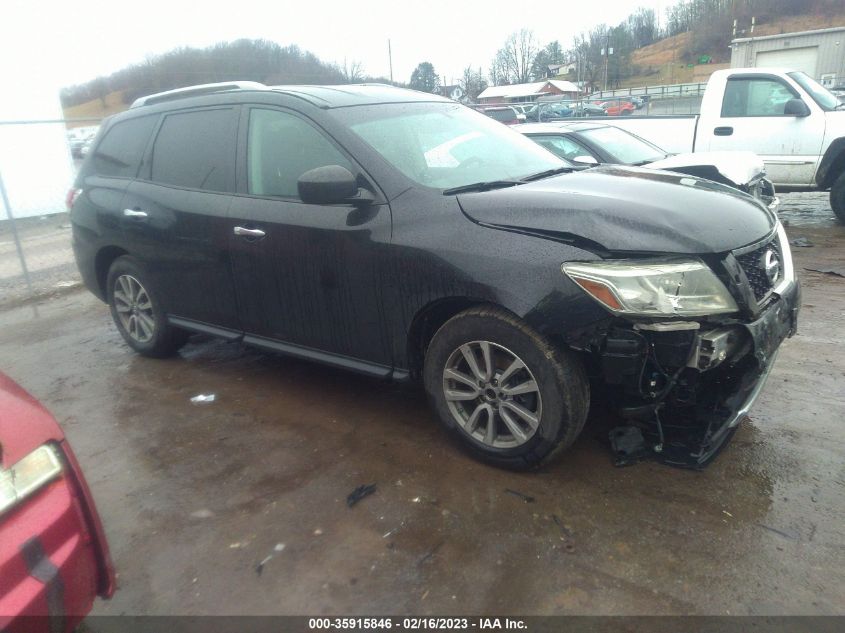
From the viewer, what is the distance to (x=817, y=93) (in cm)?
852

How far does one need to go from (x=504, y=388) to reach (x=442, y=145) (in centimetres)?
156

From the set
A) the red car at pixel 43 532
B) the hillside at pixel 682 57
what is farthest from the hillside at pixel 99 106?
the hillside at pixel 682 57

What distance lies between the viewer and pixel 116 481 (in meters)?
3.35

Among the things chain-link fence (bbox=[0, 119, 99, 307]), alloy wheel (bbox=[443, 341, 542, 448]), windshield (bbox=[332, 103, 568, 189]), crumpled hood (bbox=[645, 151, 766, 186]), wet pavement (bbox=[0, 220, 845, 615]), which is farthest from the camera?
chain-link fence (bbox=[0, 119, 99, 307])

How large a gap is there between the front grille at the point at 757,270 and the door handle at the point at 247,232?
2499 millimetres

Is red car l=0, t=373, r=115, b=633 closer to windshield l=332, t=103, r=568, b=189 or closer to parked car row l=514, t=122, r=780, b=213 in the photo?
windshield l=332, t=103, r=568, b=189

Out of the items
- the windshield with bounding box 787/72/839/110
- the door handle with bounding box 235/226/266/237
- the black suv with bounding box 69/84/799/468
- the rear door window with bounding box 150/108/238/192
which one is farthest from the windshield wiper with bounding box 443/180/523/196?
the windshield with bounding box 787/72/839/110

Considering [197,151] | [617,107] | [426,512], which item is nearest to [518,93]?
[617,107]

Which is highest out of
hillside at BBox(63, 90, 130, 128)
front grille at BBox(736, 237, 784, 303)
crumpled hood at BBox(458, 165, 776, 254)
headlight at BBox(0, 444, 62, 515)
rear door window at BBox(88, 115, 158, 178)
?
hillside at BBox(63, 90, 130, 128)

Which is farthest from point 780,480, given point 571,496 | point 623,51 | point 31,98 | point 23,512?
point 623,51

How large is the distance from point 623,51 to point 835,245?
244ft

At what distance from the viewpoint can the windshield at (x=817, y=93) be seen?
8383 mm

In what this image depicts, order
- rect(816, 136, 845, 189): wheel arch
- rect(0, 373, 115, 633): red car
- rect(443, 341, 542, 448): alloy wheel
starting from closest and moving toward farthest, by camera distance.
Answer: rect(0, 373, 115, 633): red car < rect(443, 341, 542, 448): alloy wheel < rect(816, 136, 845, 189): wheel arch

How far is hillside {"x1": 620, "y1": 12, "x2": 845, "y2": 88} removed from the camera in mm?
65125
